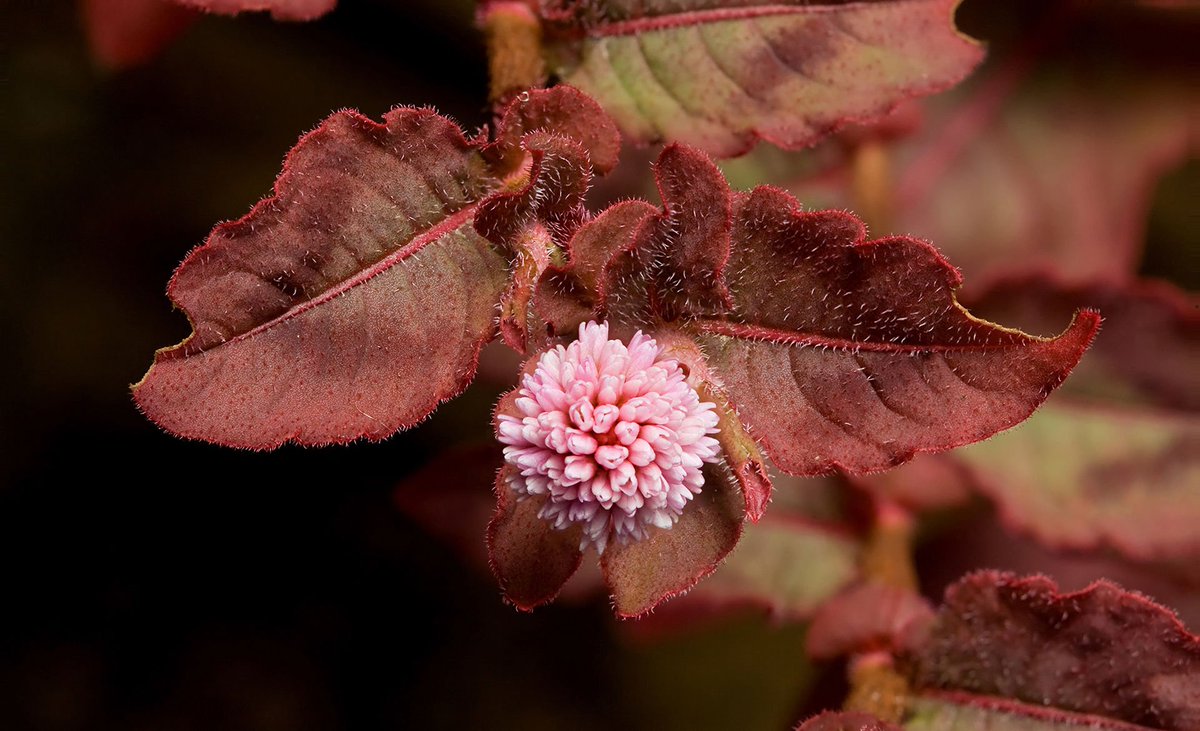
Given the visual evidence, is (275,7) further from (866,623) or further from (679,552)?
(866,623)

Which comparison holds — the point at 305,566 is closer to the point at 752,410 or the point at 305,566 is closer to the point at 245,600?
the point at 245,600

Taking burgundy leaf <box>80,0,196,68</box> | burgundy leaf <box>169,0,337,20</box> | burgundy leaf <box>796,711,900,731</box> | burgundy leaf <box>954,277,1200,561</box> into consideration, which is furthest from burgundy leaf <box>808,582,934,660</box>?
burgundy leaf <box>80,0,196,68</box>

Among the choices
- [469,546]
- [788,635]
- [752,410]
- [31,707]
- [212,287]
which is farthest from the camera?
[788,635]

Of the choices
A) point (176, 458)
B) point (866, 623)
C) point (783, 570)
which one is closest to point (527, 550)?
point (866, 623)

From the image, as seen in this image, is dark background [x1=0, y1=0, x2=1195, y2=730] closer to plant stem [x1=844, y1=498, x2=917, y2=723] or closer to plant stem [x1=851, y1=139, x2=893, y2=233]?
plant stem [x1=844, y1=498, x2=917, y2=723]

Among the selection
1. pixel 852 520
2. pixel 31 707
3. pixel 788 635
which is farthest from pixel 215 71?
pixel 788 635

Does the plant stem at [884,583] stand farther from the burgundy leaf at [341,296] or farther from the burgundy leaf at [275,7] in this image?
the burgundy leaf at [275,7]
